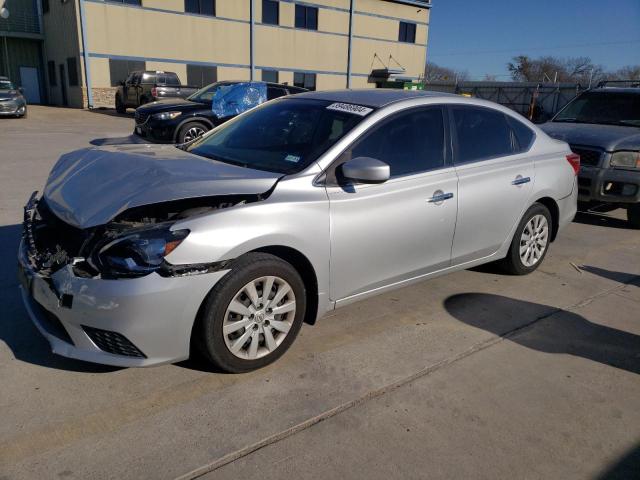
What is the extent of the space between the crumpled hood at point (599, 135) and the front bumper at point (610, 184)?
1.07 ft

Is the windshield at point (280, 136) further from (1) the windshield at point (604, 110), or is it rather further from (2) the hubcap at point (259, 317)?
(1) the windshield at point (604, 110)

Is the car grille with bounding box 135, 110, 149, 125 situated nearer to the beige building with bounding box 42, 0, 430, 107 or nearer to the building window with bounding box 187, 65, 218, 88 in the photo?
the beige building with bounding box 42, 0, 430, 107

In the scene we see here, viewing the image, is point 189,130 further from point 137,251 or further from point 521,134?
point 137,251

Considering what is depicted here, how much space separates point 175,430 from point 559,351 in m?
2.64

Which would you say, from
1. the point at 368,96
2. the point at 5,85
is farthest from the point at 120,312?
the point at 5,85

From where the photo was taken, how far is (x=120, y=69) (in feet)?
89.1

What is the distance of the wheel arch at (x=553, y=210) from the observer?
5030 millimetres

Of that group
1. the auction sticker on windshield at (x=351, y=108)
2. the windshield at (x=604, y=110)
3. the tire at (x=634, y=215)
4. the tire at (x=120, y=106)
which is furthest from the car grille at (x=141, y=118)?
the tire at (x=120, y=106)

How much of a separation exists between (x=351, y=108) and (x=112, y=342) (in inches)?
89.7

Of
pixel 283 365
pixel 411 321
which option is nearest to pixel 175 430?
pixel 283 365

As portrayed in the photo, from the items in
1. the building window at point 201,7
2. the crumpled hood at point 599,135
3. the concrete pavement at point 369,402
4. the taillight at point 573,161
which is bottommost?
the concrete pavement at point 369,402

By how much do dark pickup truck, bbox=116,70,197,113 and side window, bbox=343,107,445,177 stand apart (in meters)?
18.7

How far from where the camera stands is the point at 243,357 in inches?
123

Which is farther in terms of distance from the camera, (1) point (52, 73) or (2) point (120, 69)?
(1) point (52, 73)
